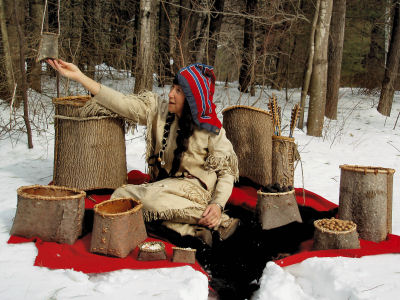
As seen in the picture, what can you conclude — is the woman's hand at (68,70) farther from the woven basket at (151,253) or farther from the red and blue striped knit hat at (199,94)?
the woven basket at (151,253)

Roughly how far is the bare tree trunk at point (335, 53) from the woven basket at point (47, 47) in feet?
21.8

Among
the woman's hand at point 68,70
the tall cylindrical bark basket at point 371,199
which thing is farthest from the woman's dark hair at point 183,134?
the tall cylindrical bark basket at point 371,199

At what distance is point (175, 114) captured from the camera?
10.6 feet

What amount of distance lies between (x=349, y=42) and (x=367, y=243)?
49.5 ft

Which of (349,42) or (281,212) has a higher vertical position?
(349,42)

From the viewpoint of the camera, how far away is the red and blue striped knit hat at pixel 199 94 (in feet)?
9.75

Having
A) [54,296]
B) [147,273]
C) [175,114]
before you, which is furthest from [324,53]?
[54,296]

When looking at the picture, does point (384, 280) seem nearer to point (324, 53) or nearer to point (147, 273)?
point (147, 273)

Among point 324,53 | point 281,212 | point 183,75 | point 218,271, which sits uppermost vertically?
point 324,53

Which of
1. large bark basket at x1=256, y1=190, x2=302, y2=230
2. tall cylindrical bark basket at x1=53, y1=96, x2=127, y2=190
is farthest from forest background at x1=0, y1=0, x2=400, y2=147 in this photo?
large bark basket at x1=256, y1=190, x2=302, y2=230

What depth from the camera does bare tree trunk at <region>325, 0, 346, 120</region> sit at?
8117 millimetres

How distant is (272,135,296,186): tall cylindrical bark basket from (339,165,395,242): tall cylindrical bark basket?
88cm

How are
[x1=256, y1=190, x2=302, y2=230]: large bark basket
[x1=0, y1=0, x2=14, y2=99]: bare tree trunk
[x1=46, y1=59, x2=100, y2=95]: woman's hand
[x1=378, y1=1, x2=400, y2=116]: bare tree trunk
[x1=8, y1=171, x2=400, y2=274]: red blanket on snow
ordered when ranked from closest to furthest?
[x1=8, y1=171, x2=400, y2=274]: red blanket on snow, [x1=46, y1=59, x2=100, y2=95]: woman's hand, [x1=256, y1=190, x2=302, y2=230]: large bark basket, [x1=0, y1=0, x2=14, y2=99]: bare tree trunk, [x1=378, y1=1, x2=400, y2=116]: bare tree trunk

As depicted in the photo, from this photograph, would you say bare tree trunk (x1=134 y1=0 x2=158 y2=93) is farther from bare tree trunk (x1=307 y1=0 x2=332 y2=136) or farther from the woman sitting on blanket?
the woman sitting on blanket
